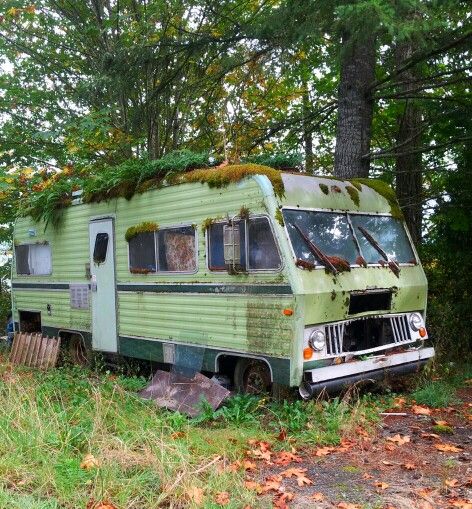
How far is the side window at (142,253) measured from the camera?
7.90 meters

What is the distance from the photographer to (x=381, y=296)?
22.5ft

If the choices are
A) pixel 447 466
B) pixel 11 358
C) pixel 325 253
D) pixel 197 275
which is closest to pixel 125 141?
pixel 11 358

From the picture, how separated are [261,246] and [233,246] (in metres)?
0.34

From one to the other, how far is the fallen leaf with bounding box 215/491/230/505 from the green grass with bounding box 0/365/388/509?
4 cm

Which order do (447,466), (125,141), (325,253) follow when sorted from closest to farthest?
(447,466)
(325,253)
(125,141)

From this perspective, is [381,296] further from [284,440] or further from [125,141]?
[125,141]

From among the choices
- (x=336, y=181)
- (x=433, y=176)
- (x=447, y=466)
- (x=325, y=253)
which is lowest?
(x=447, y=466)

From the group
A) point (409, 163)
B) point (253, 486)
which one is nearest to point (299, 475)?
point (253, 486)

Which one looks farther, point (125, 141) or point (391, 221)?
Answer: point (125, 141)

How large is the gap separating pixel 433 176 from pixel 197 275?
25.7 feet

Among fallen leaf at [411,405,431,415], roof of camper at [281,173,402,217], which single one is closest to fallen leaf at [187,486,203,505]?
fallen leaf at [411,405,431,415]

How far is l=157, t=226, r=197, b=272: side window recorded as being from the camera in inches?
287

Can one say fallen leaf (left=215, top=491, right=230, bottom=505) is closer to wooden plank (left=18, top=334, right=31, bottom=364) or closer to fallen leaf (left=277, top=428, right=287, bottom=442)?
fallen leaf (left=277, top=428, right=287, bottom=442)

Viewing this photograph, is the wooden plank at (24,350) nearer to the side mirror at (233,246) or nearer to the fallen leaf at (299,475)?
the side mirror at (233,246)
